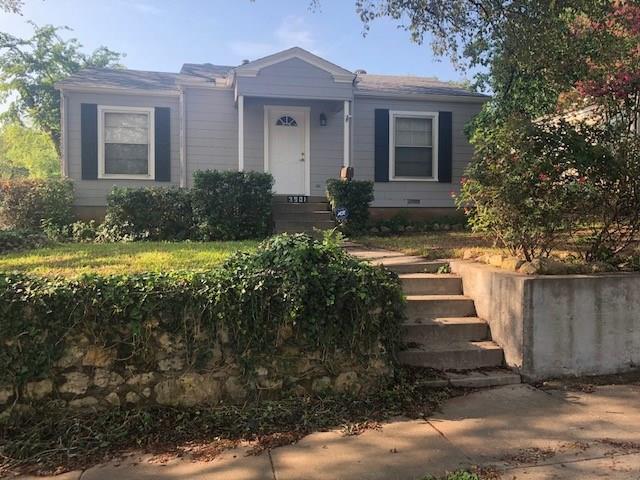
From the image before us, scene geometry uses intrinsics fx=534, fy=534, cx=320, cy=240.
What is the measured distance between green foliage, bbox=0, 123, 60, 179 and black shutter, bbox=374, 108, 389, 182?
21.4 meters

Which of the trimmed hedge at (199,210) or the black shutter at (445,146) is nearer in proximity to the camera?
the trimmed hedge at (199,210)

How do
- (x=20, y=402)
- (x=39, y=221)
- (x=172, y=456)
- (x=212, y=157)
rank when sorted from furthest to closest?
(x=212, y=157)
(x=39, y=221)
(x=20, y=402)
(x=172, y=456)

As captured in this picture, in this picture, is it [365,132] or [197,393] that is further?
[365,132]

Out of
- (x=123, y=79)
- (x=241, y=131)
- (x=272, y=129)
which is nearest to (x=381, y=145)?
(x=272, y=129)

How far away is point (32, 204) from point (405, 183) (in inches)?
325

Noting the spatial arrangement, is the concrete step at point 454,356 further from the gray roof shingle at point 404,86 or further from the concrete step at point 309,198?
the gray roof shingle at point 404,86

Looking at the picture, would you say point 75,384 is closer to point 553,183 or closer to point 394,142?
point 553,183

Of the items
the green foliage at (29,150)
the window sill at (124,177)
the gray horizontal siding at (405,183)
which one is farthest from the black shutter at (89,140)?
the green foliage at (29,150)

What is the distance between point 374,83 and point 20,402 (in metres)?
11.8

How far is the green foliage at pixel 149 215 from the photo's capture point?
33.4 ft

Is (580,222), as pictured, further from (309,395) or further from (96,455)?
(96,455)

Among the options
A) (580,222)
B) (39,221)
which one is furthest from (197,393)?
(39,221)

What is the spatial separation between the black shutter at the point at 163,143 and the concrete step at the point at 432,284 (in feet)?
26.7

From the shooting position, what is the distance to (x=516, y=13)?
8.62 meters
